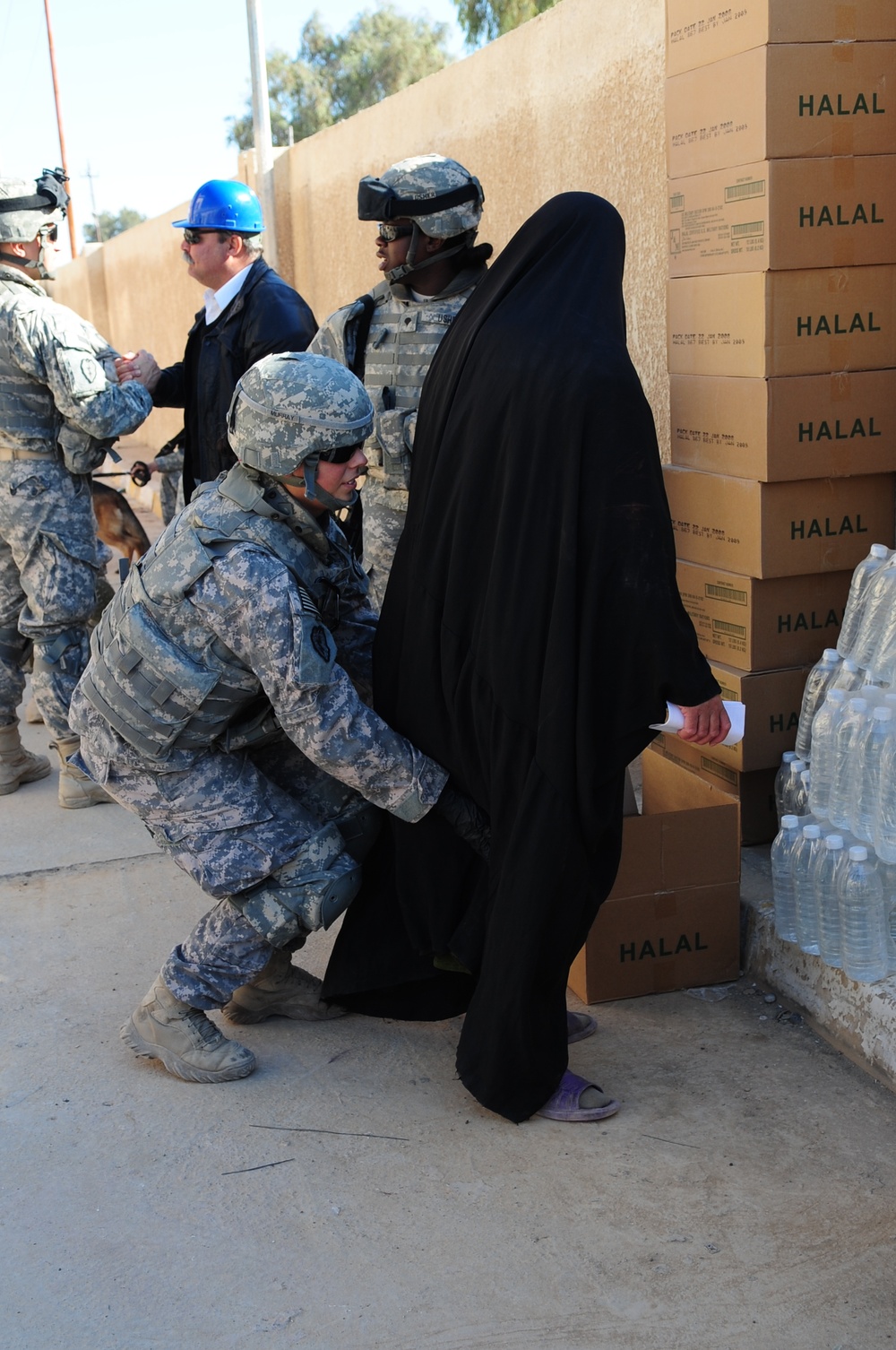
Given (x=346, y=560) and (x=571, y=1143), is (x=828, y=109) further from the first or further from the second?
(x=571, y=1143)

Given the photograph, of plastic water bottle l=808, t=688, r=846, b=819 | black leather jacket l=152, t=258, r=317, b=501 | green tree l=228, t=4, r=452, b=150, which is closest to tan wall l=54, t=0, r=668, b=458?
black leather jacket l=152, t=258, r=317, b=501

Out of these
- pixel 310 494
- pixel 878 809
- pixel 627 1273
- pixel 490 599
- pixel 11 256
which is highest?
pixel 11 256

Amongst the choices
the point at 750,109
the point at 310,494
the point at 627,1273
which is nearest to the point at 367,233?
the point at 750,109

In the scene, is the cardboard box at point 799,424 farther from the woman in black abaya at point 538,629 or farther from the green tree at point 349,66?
the green tree at point 349,66

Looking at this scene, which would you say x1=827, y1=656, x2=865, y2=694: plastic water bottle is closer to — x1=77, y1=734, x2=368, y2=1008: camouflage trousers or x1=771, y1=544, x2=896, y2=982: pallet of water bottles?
x1=771, y1=544, x2=896, y2=982: pallet of water bottles

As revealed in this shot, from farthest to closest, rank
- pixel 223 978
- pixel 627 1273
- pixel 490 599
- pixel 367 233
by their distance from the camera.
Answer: pixel 367 233 < pixel 223 978 < pixel 490 599 < pixel 627 1273

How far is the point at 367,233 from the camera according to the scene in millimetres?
7121

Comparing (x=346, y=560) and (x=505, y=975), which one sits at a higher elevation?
(x=346, y=560)

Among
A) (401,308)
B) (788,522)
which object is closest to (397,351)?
(401,308)

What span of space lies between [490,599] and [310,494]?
0.45 metres

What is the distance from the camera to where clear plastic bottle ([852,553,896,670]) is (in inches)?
115

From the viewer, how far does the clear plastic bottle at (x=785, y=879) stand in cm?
290

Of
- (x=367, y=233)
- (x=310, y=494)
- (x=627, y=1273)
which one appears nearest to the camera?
(x=627, y=1273)

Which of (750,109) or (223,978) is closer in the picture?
(223,978)
